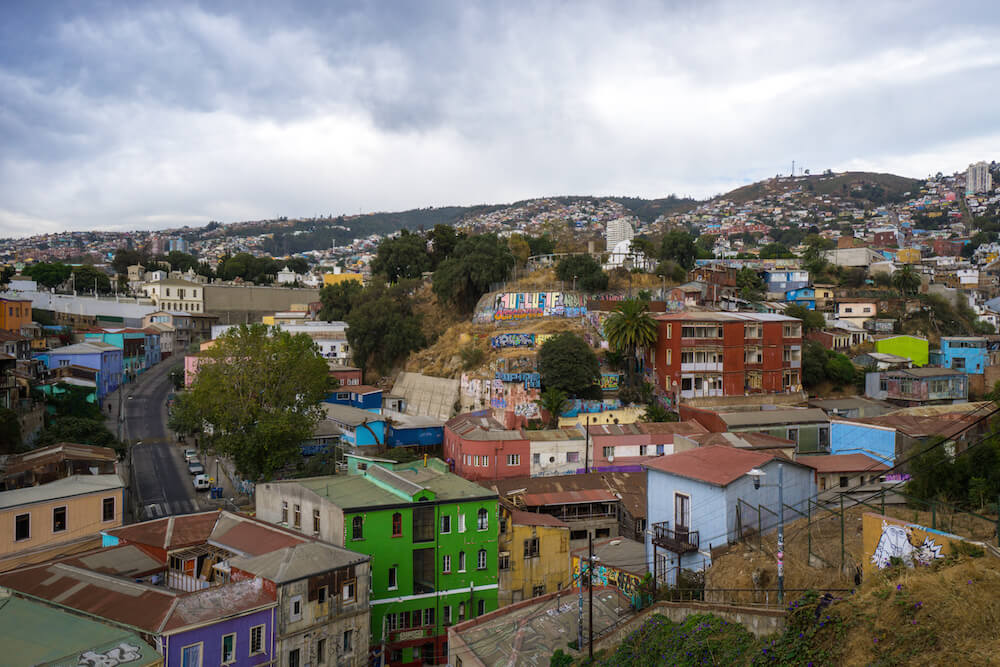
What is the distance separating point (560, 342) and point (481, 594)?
18660mm

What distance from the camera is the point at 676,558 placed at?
57.3 ft

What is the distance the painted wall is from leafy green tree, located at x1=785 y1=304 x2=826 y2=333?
41802 millimetres

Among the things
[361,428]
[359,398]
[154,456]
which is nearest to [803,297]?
[359,398]

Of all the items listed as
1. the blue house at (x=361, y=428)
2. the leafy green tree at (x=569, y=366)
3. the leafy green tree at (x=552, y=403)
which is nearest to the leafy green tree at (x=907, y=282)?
the leafy green tree at (x=569, y=366)

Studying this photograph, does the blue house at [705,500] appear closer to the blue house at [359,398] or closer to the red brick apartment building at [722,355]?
the red brick apartment building at [722,355]

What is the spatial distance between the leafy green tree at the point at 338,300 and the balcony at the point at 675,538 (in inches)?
1883

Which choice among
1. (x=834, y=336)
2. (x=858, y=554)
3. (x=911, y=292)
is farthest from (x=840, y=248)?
(x=858, y=554)

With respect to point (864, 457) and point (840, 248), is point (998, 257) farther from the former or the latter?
point (864, 457)

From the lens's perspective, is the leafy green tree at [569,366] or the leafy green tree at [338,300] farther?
the leafy green tree at [338,300]

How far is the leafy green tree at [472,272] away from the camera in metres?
52.7

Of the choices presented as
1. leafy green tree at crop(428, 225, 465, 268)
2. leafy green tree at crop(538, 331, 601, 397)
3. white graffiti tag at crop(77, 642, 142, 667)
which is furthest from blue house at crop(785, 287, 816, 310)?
white graffiti tag at crop(77, 642, 142, 667)

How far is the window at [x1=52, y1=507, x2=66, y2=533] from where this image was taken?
74.2ft

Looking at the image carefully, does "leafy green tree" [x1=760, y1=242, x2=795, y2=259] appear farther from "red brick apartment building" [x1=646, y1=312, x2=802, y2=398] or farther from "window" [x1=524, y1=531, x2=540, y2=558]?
"window" [x1=524, y1=531, x2=540, y2=558]

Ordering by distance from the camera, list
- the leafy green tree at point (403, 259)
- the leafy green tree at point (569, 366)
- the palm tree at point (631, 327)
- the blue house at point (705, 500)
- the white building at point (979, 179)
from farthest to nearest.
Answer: the white building at point (979, 179)
the leafy green tree at point (403, 259)
the palm tree at point (631, 327)
the leafy green tree at point (569, 366)
the blue house at point (705, 500)
